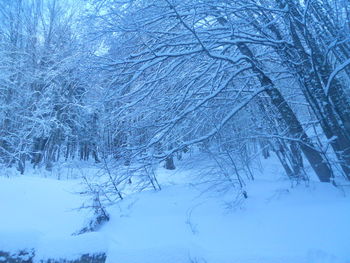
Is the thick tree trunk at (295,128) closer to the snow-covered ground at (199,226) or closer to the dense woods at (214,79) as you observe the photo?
the dense woods at (214,79)

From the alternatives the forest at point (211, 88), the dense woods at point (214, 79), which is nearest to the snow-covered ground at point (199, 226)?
the forest at point (211, 88)

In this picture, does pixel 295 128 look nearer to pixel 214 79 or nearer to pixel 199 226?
pixel 214 79

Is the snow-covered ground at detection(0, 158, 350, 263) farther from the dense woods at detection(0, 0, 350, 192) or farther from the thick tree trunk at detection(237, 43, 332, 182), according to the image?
the dense woods at detection(0, 0, 350, 192)

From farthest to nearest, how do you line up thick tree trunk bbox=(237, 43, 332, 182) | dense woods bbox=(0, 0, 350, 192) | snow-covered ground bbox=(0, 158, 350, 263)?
thick tree trunk bbox=(237, 43, 332, 182) → dense woods bbox=(0, 0, 350, 192) → snow-covered ground bbox=(0, 158, 350, 263)

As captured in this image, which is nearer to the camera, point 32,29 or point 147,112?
point 147,112

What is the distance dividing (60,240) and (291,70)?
5.00 m

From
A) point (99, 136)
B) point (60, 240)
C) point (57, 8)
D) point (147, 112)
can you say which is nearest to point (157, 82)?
point (147, 112)

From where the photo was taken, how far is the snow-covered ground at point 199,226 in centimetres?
330

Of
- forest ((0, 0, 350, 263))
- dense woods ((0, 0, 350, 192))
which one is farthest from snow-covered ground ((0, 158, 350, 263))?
dense woods ((0, 0, 350, 192))

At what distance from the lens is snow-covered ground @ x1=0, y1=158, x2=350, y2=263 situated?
3305 mm

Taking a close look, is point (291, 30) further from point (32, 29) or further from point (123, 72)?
point (32, 29)

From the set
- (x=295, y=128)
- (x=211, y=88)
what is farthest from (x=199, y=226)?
(x=295, y=128)

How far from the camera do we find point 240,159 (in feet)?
17.0

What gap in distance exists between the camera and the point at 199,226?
416cm
